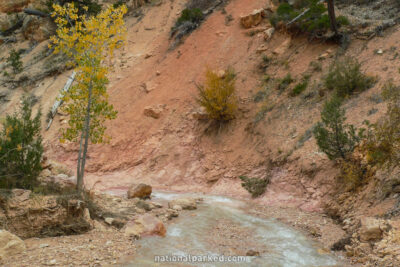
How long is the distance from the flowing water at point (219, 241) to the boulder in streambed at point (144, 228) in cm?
14

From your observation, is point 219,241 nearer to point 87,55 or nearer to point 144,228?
point 144,228

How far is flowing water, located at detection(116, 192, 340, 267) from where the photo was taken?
496 cm

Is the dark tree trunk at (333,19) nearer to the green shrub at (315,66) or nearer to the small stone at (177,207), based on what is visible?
the green shrub at (315,66)

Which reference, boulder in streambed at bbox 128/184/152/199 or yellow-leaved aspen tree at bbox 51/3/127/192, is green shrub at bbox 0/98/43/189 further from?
boulder in streambed at bbox 128/184/152/199


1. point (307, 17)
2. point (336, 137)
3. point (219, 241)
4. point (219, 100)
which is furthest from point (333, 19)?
point (219, 241)

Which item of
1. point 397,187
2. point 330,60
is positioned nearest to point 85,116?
point 397,187

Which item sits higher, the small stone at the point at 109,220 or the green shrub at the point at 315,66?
the green shrub at the point at 315,66

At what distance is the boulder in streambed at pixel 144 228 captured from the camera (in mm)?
5867

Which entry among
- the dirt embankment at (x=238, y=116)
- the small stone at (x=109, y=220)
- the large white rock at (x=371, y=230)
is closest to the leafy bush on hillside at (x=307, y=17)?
the dirt embankment at (x=238, y=116)

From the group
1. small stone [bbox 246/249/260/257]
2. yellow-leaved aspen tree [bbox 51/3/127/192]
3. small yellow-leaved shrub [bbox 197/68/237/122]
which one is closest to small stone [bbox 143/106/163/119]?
small yellow-leaved shrub [bbox 197/68/237/122]

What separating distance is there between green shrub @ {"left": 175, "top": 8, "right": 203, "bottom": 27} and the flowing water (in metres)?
13.7

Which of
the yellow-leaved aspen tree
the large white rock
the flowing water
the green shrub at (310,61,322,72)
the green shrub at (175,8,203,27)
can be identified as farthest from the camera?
the green shrub at (175,8,203,27)

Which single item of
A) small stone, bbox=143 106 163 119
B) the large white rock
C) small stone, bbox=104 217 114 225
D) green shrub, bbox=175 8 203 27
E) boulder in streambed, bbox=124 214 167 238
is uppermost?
green shrub, bbox=175 8 203 27

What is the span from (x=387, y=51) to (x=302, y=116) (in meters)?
3.86
